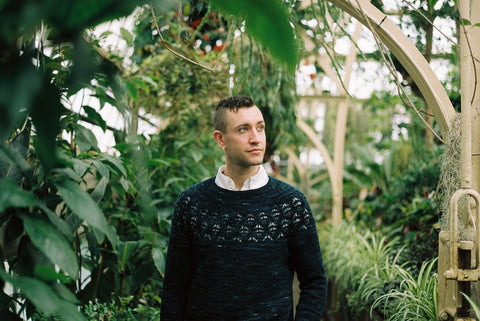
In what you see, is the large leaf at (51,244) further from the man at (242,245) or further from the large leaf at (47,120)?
the man at (242,245)

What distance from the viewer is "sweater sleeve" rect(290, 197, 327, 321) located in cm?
159

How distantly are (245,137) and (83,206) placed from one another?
0.87 m

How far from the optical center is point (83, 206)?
0.82 m

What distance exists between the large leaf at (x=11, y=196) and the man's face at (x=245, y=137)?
95cm

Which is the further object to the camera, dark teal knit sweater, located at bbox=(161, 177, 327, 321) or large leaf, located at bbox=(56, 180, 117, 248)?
dark teal knit sweater, located at bbox=(161, 177, 327, 321)

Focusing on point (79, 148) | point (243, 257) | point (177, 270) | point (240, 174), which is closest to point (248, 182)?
point (240, 174)

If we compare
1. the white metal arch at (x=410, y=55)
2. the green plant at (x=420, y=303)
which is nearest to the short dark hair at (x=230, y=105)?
the white metal arch at (x=410, y=55)

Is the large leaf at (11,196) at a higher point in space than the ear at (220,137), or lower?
lower

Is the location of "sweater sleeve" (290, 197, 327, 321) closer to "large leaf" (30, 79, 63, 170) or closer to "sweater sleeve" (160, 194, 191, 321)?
"sweater sleeve" (160, 194, 191, 321)

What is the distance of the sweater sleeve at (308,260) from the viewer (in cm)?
159

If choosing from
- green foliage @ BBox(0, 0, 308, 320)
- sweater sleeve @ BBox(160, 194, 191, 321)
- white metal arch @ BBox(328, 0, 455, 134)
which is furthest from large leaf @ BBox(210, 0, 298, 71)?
white metal arch @ BBox(328, 0, 455, 134)

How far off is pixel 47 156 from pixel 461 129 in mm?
1690

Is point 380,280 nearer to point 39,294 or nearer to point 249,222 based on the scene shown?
point 249,222

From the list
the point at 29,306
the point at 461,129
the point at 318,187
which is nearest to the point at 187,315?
the point at 29,306
